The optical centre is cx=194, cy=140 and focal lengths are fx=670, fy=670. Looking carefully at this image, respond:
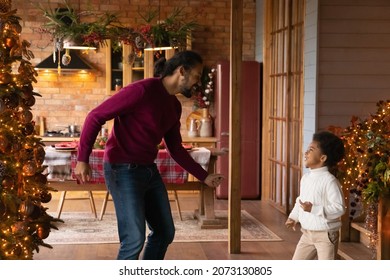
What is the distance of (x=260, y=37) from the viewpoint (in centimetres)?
820

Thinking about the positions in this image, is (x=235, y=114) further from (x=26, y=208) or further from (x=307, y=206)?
(x=26, y=208)

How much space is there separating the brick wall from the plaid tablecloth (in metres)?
2.47

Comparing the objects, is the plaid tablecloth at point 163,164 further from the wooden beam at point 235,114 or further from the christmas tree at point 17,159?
the christmas tree at point 17,159

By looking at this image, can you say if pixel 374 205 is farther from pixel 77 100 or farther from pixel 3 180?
pixel 77 100

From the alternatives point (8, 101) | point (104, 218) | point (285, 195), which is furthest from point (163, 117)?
point (285, 195)

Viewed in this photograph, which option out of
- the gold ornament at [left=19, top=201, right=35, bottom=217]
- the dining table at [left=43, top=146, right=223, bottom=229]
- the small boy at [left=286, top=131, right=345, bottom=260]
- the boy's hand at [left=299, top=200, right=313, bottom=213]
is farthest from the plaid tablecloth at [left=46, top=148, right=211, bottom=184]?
the boy's hand at [left=299, top=200, right=313, bottom=213]

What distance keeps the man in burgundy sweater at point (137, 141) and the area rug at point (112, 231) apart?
227 centimetres

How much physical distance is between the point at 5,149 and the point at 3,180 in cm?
15

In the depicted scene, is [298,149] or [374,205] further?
[298,149]

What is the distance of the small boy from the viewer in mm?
3439

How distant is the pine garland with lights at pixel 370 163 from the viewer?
420 centimetres

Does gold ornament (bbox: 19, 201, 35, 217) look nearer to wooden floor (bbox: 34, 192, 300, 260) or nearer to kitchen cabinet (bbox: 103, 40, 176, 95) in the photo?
wooden floor (bbox: 34, 192, 300, 260)

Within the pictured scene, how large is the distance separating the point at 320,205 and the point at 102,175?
2.87m

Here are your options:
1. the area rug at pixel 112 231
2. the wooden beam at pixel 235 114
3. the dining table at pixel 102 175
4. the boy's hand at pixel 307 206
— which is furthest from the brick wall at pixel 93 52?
the boy's hand at pixel 307 206
